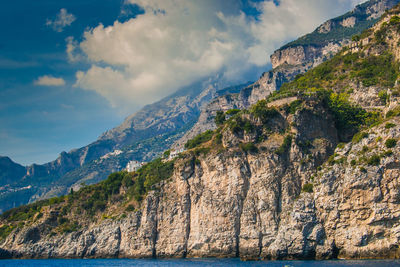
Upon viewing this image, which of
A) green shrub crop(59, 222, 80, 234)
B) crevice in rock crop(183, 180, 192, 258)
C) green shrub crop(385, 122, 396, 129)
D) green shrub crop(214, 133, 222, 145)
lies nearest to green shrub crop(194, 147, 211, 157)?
green shrub crop(214, 133, 222, 145)

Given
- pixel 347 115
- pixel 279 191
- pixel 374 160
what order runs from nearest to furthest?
pixel 374 160
pixel 279 191
pixel 347 115

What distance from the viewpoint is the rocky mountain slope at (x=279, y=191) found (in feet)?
190

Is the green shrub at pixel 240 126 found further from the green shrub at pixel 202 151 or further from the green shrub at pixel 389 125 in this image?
the green shrub at pixel 389 125

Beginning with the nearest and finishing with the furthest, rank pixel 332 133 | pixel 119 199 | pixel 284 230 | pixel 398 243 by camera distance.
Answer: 1. pixel 398 243
2. pixel 284 230
3. pixel 332 133
4. pixel 119 199

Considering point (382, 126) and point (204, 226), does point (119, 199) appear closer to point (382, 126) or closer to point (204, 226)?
point (204, 226)

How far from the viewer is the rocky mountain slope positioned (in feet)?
190

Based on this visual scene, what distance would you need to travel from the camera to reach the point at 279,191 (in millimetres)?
68312

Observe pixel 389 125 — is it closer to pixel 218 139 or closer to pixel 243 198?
pixel 243 198

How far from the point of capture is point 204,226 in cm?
7338

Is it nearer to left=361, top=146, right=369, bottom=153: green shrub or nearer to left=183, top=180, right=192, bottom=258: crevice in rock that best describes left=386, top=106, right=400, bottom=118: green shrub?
left=361, top=146, right=369, bottom=153: green shrub

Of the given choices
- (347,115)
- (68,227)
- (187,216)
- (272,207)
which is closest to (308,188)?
(272,207)

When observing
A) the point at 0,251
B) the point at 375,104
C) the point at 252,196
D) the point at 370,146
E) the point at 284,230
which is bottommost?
the point at 0,251

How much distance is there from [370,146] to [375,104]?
24.8 meters

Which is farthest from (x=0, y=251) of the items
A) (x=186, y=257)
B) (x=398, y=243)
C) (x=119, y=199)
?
(x=398, y=243)
